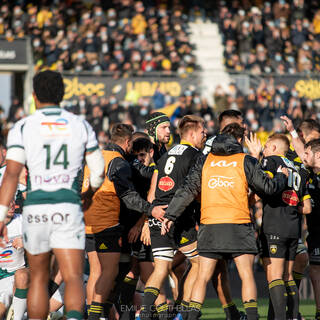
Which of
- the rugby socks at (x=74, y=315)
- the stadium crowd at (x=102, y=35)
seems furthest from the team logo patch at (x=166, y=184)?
the stadium crowd at (x=102, y=35)

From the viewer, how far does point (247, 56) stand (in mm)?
25500

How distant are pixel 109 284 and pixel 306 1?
23.2 meters

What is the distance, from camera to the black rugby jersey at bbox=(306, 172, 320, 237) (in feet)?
28.3

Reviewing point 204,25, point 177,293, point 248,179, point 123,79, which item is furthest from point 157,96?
point 248,179

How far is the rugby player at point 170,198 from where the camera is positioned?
7.91 meters

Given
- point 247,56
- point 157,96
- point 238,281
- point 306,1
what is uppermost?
point 306,1

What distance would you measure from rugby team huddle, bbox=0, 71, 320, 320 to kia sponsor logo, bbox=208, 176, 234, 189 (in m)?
0.01

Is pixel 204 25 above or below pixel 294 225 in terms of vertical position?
above

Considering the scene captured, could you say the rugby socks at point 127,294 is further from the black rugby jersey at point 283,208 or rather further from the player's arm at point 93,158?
→ the player's arm at point 93,158

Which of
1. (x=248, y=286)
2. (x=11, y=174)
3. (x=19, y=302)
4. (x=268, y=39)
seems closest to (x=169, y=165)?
(x=248, y=286)

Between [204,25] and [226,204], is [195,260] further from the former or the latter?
[204,25]

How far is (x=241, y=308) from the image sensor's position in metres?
11.1

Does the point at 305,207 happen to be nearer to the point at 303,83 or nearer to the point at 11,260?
the point at 11,260

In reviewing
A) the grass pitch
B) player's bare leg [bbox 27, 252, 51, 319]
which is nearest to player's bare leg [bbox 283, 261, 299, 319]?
the grass pitch
